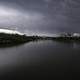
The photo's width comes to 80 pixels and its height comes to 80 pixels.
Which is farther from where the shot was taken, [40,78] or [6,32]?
[6,32]

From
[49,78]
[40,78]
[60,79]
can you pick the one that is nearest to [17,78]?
[40,78]

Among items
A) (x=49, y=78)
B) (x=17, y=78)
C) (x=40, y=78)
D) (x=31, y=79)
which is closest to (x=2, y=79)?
(x=17, y=78)

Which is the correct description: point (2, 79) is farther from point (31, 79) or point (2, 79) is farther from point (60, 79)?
point (60, 79)

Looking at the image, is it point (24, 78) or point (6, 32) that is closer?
point (24, 78)

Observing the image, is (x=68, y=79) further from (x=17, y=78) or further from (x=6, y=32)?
(x=6, y=32)

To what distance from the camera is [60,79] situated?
32.7ft

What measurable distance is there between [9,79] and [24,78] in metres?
1.19

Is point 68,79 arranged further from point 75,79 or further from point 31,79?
point 31,79

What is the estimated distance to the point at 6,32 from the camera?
182 m

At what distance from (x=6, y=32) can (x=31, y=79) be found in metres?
179

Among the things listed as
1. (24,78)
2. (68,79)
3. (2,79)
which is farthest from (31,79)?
(68,79)

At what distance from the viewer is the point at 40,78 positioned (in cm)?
1019

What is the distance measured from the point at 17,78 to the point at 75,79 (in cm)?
470

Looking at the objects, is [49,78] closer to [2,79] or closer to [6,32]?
[2,79]
